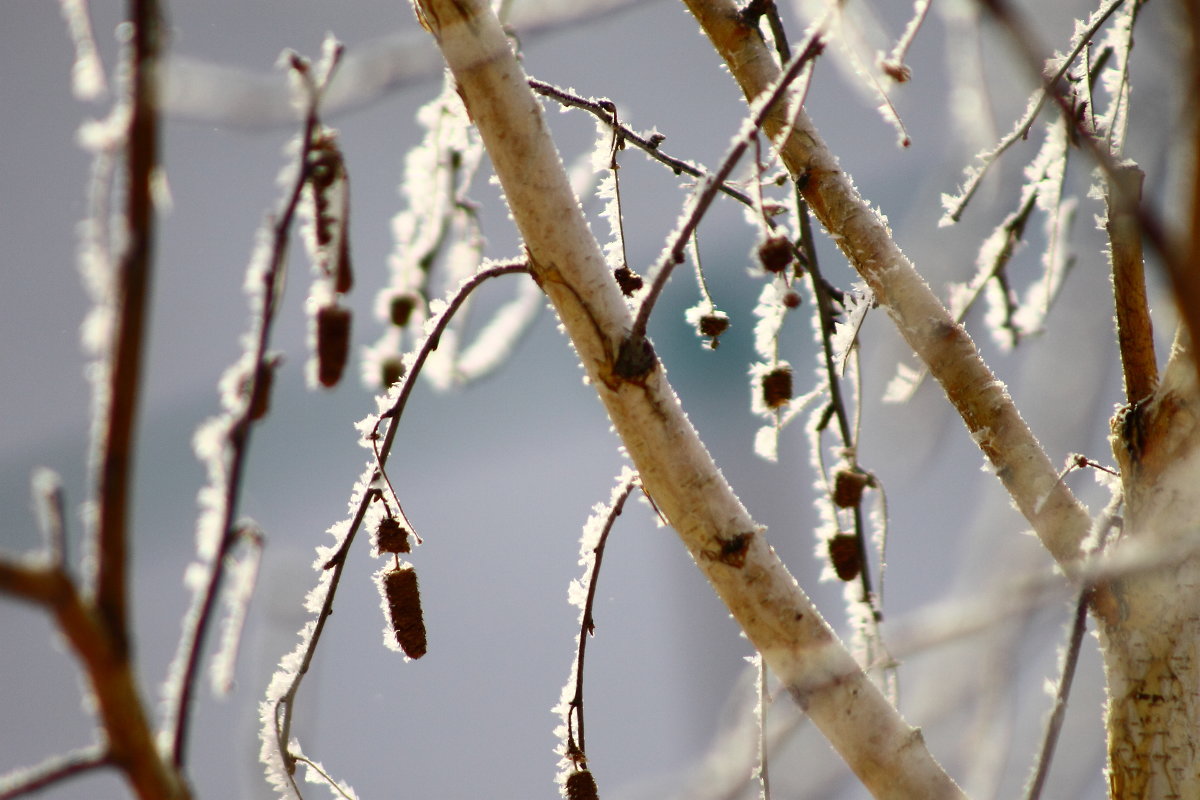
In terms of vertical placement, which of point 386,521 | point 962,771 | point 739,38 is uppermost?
point 739,38

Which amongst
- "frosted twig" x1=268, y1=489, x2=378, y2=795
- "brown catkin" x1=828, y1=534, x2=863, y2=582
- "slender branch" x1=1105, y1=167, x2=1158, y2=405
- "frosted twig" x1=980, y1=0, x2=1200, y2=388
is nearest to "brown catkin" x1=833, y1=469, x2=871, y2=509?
"brown catkin" x1=828, y1=534, x2=863, y2=582

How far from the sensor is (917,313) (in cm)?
49

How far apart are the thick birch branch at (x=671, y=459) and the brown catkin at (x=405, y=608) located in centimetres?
12

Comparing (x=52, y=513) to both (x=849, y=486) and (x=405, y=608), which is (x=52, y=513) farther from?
(x=849, y=486)

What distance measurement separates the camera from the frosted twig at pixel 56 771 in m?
0.20

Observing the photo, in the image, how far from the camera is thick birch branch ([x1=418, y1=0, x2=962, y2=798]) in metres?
0.39

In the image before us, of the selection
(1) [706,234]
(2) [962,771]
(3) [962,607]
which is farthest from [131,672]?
(1) [706,234]

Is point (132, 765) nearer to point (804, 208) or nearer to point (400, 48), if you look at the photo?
point (400, 48)

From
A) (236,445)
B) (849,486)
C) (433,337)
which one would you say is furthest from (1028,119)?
(236,445)

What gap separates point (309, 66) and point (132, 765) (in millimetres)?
211

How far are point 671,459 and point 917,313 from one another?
16 centimetres

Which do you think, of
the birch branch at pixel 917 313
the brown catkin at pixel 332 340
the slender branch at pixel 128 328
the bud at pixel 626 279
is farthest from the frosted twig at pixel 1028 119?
the slender branch at pixel 128 328

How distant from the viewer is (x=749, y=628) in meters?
0.41

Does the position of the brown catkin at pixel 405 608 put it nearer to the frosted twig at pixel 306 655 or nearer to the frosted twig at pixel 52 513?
the frosted twig at pixel 306 655
